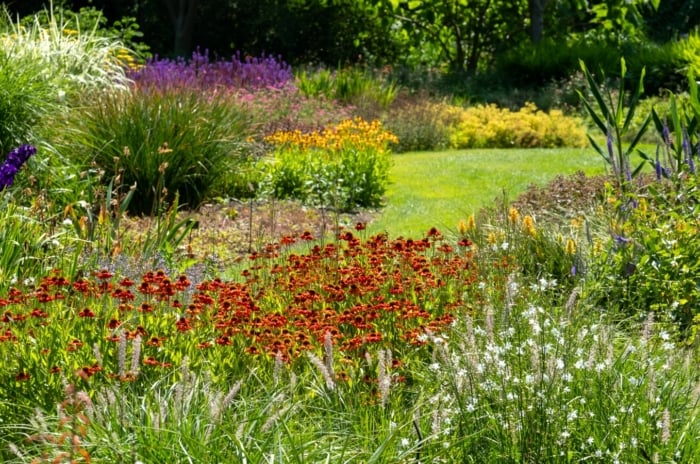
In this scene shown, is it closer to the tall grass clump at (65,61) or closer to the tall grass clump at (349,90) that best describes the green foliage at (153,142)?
the tall grass clump at (65,61)

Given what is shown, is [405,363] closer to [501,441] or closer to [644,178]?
[501,441]

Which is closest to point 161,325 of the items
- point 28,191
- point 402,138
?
point 28,191

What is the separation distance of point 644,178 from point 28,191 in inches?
211

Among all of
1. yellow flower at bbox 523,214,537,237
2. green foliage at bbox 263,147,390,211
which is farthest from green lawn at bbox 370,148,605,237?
yellow flower at bbox 523,214,537,237

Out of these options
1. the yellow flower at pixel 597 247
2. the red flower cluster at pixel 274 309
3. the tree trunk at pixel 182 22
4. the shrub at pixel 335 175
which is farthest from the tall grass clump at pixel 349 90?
the red flower cluster at pixel 274 309

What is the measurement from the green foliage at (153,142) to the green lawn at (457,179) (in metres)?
1.93

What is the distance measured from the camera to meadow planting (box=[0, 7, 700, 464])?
134 inches

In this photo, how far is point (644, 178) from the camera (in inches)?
347

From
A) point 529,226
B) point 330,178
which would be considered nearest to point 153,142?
point 330,178

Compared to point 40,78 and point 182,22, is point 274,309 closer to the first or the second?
point 40,78

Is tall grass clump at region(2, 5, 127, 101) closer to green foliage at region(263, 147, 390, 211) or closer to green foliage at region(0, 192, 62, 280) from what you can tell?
→ green foliage at region(263, 147, 390, 211)

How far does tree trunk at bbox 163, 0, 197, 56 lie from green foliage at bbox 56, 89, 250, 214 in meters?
16.4

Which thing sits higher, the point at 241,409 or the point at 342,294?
the point at 342,294

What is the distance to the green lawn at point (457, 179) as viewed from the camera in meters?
10.1
